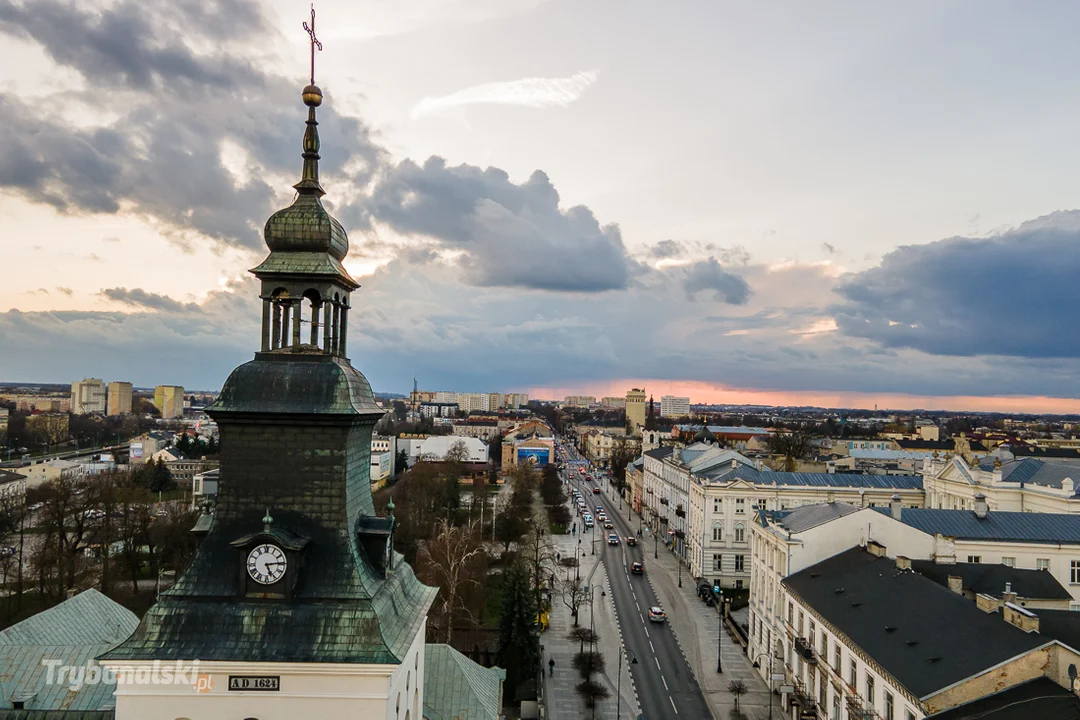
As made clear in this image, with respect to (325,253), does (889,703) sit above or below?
below

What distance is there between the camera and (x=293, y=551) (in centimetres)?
1426

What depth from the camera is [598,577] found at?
2813 inches

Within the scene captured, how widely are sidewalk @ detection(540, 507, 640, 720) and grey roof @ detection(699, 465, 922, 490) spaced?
1774 cm

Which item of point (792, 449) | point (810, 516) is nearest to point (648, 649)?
point (810, 516)

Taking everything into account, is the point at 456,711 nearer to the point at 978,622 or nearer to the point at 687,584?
the point at 978,622

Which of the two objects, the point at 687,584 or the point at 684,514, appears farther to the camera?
the point at 684,514

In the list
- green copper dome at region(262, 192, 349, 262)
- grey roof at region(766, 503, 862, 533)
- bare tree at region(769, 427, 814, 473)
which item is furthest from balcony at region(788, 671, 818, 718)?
bare tree at region(769, 427, 814, 473)

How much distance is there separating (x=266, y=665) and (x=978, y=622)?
93.5 feet

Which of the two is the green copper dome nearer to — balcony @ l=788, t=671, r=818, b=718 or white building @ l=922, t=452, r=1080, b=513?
balcony @ l=788, t=671, r=818, b=718

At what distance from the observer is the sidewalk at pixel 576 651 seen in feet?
135

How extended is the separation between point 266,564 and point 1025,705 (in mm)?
25593

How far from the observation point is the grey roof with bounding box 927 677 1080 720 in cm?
2244

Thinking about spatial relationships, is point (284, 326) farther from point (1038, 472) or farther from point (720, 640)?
point (1038, 472)

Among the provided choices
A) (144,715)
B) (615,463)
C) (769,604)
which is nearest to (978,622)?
(769,604)
